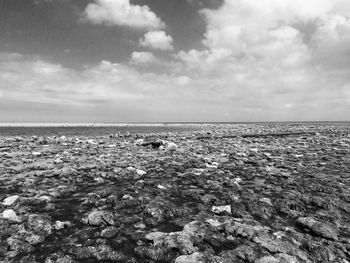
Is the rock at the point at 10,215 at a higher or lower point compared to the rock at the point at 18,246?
higher

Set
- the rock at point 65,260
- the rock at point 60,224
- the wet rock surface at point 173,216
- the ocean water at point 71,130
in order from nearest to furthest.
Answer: the rock at point 65,260 → the wet rock surface at point 173,216 → the rock at point 60,224 → the ocean water at point 71,130

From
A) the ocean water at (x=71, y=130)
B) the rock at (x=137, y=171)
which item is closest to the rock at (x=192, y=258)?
the rock at (x=137, y=171)

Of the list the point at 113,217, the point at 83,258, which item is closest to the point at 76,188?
the point at 113,217

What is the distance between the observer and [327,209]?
660cm

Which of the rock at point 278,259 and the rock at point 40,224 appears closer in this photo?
the rock at point 278,259

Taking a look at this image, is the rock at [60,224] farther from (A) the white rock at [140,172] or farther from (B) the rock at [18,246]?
(A) the white rock at [140,172]

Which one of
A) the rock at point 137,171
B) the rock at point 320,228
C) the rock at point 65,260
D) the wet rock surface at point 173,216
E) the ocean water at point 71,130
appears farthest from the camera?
the ocean water at point 71,130

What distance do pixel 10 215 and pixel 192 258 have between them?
411 cm

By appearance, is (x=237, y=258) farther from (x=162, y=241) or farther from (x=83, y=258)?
(x=83, y=258)

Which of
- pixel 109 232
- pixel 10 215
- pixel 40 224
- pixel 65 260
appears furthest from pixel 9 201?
pixel 65 260

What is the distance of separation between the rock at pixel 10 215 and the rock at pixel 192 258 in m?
3.62

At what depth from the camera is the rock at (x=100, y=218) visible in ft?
18.1

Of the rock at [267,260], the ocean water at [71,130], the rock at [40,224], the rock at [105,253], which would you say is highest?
the rock at [40,224]

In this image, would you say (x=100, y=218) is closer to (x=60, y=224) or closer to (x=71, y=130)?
(x=60, y=224)
